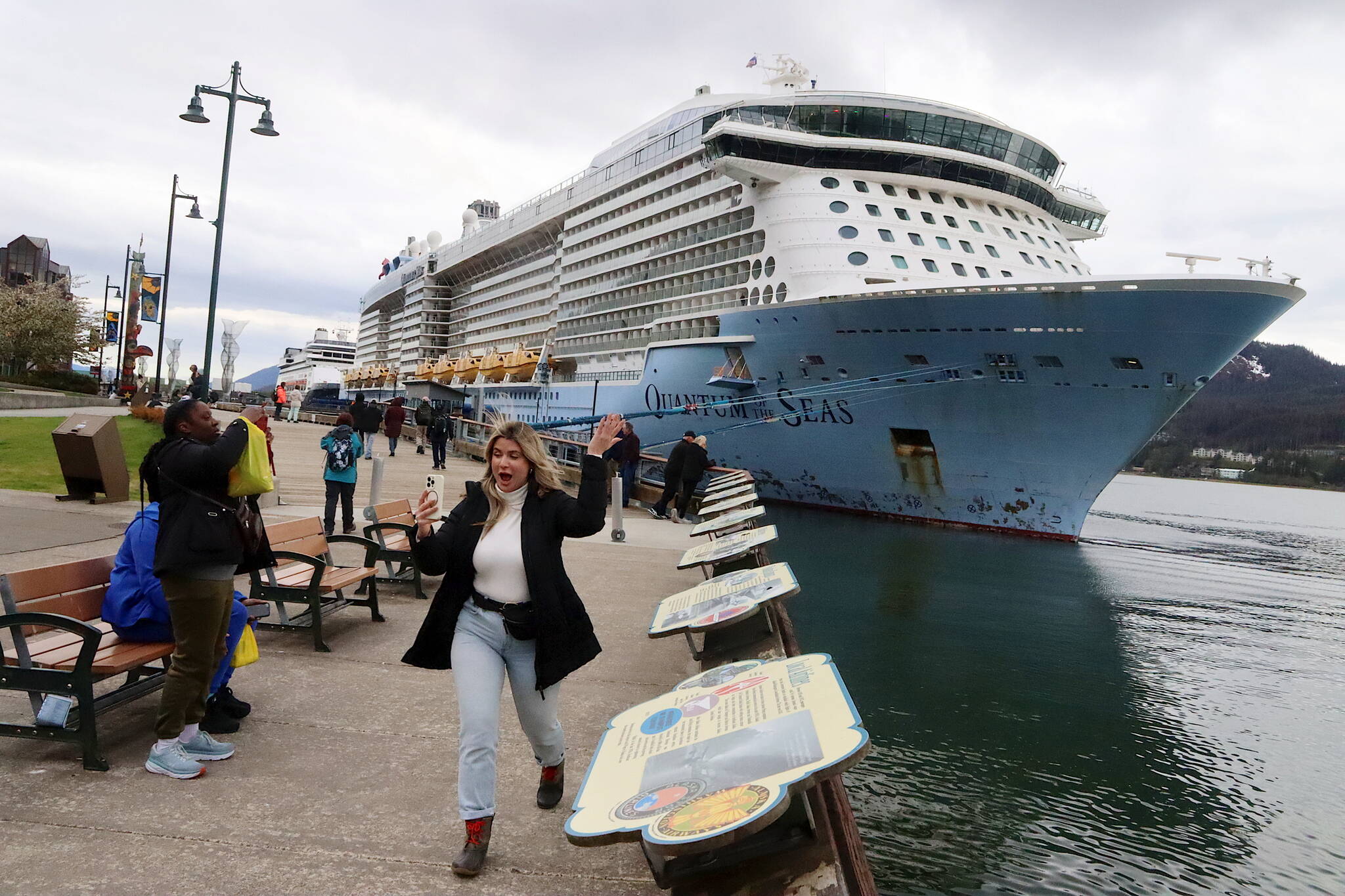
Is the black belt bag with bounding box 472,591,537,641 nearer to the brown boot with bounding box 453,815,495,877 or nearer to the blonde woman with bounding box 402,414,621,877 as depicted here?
the blonde woman with bounding box 402,414,621,877

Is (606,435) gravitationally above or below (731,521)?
above

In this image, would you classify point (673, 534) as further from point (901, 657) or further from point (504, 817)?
point (504, 817)

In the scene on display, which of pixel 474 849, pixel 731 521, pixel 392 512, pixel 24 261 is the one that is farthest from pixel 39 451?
pixel 24 261

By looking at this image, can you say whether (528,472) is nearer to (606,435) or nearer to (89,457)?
(606,435)

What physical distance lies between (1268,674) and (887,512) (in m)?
13.0

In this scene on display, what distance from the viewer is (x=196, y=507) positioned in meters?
3.66

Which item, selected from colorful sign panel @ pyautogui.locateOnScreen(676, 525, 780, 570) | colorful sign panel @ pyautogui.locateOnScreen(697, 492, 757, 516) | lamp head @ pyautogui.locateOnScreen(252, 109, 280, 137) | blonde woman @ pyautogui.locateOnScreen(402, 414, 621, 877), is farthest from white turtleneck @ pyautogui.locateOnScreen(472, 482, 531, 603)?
lamp head @ pyautogui.locateOnScreen(252, 109, 280, 137)

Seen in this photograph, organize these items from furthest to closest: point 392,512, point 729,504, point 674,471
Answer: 1. point 674,471
2. point 729,504
3. point 392,512

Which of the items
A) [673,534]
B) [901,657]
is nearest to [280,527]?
[901,657]

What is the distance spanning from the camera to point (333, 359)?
108m

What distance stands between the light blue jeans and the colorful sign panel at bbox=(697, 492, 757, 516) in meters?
6.52

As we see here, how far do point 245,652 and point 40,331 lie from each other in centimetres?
4554

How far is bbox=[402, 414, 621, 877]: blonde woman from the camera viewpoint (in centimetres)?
333

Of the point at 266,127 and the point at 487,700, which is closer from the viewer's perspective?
the point at 487,700
